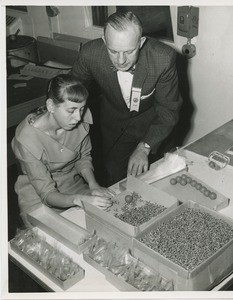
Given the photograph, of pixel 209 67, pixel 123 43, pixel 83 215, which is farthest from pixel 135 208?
pixel 209 67

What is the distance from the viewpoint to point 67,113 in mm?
1694

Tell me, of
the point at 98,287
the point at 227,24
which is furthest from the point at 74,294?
the point at 227,24

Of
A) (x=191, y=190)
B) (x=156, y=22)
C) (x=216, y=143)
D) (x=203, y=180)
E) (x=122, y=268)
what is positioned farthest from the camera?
(x=156, y=22)

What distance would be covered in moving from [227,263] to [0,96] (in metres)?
0.96

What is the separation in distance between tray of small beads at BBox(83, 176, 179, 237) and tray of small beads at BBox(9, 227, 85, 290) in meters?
0.17

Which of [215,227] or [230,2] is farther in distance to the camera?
[230,2]

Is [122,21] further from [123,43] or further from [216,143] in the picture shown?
[216,143]

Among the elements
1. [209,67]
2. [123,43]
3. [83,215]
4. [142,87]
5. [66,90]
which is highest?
[123,43]

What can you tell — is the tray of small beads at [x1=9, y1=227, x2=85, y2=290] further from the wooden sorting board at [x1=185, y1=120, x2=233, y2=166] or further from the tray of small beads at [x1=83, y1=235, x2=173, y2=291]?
the wooden sorting board at [x1=185, y1=120, x2=233, y2=166]

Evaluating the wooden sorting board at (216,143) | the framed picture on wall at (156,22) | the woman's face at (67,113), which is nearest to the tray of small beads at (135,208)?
the woman's face at (67,113)

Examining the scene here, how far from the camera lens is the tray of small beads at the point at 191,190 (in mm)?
Answer: 1518

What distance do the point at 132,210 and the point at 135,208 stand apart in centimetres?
2

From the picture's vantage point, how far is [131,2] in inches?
56.6

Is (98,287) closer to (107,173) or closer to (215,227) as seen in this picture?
(215,227)
